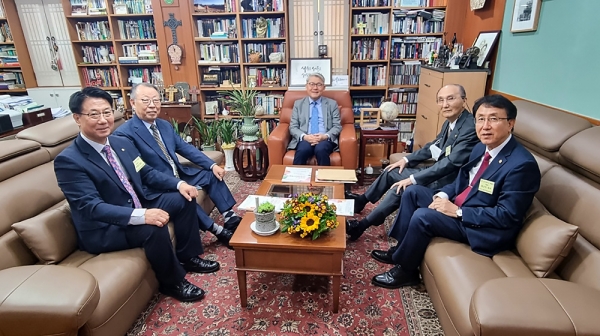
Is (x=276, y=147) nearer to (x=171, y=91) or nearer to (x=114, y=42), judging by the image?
(x=171, y=91)

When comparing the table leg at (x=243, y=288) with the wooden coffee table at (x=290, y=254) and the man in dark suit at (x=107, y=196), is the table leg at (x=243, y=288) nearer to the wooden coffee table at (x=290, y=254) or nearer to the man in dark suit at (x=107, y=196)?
the wooden coffee table at (x=290, y=254)

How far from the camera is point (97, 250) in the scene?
1.77 m

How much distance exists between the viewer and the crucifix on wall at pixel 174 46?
4223 mm

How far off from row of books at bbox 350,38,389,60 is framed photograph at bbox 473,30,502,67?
46.7 inches

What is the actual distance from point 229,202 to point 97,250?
1.01m

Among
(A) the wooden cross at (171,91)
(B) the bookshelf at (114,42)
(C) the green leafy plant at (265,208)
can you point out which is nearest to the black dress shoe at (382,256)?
(C) the green leafy plant at (265,208)

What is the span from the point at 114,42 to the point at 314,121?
2.94 m

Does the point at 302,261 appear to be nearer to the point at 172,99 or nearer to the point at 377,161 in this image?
the point at 377,161

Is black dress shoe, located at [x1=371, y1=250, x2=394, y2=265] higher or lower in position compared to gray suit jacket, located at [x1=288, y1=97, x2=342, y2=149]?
lower

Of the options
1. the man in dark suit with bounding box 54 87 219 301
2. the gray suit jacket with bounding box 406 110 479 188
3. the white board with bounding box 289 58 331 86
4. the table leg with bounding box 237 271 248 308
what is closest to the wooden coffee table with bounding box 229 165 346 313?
the table leg with bounding box 237 271 248 308

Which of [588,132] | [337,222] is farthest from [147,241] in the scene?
[588,132]

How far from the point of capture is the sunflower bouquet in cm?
176

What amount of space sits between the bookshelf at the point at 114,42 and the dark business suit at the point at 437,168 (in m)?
3.47

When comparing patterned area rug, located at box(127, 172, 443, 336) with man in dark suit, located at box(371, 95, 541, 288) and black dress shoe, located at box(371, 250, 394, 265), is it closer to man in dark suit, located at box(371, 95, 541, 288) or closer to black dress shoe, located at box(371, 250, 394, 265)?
black dress shoe, located at box(371, 250, 394, 265)
